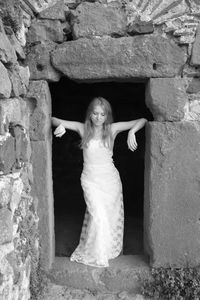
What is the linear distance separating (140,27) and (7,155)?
1696mm

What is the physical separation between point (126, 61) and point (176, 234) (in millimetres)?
1710

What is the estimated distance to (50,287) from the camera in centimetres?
354

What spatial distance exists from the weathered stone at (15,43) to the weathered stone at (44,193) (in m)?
0.81

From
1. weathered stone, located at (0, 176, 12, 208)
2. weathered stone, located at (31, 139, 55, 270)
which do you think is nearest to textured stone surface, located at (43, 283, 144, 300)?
weathered stone, located at (31, 139, 55, 270)

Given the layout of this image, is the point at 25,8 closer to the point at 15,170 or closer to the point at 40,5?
the point at 40,5

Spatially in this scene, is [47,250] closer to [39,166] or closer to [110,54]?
[39,166]

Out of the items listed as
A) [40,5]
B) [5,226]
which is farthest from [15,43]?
[5,226]

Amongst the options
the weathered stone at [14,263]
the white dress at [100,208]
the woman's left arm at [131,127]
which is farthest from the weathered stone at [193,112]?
the weathered stone at [14,263]

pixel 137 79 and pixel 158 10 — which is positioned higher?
pixel 158 10

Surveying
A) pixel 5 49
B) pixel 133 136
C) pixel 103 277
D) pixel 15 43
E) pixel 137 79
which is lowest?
pixel 103 277

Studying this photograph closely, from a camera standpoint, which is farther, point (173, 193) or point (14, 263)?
point (173, 193)

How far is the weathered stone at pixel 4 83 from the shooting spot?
2619 millimetres

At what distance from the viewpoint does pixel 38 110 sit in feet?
11.1

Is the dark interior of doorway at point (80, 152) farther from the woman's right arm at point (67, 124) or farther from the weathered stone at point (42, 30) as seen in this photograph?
the weathered stone at point (42, 30)
